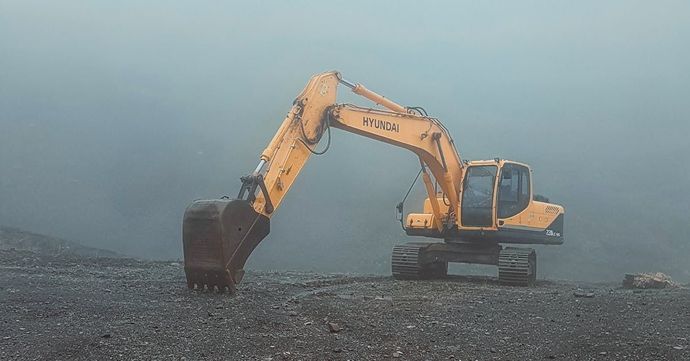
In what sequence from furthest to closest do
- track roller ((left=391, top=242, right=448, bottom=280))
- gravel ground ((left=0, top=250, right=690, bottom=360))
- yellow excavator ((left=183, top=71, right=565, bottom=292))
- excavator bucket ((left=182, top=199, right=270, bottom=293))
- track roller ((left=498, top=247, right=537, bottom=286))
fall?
track roller ((left=391, top=242, right=448, bottom=280)) < track roller ((left=498, top=247, right=537, bottom=286)) < yellow excavator ((left=183, top=71, right=565, bottom=292)) < excavator bucket ((left=182, top=199, right=270, bottom=293)) < gravel ground ((left=0, top=250, right=690, bottom=360))

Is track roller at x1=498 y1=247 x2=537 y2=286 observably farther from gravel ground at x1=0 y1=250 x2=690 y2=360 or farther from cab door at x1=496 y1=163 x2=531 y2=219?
gravel ground at x1=0 y1=250 x2=690 y2=360

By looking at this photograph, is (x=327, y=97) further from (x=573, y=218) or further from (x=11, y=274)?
(x=573, y=218)

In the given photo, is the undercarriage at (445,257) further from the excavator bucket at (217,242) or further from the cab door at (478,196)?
the excavator bucket at (217,242)

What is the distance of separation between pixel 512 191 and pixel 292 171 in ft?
16.7

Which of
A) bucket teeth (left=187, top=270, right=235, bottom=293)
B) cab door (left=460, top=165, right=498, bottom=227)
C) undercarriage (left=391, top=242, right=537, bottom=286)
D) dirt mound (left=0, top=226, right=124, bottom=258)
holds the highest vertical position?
cab door (left=460, top=165, right=498, bottom=227)

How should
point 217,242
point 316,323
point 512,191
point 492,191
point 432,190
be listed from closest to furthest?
point 316,323, point 217,242, point 492,191, point 512,191, point 432,190

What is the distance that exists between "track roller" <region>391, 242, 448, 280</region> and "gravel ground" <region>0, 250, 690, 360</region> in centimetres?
278

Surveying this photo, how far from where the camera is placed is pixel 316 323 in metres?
6.44

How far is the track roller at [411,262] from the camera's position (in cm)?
1240

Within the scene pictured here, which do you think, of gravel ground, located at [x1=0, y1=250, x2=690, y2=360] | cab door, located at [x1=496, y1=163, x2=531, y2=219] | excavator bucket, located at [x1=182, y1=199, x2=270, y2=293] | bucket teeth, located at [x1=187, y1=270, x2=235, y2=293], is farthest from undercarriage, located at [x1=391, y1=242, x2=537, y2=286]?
bucket teeth, located at [x1=187, y1=270, x2=235, y2=293]

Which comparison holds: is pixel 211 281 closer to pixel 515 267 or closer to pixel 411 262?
pixel 411 262

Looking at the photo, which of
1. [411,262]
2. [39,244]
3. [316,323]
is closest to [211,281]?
[316,323]

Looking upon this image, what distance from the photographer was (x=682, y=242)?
81.5ft

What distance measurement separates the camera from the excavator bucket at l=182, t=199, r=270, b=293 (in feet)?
24.4
